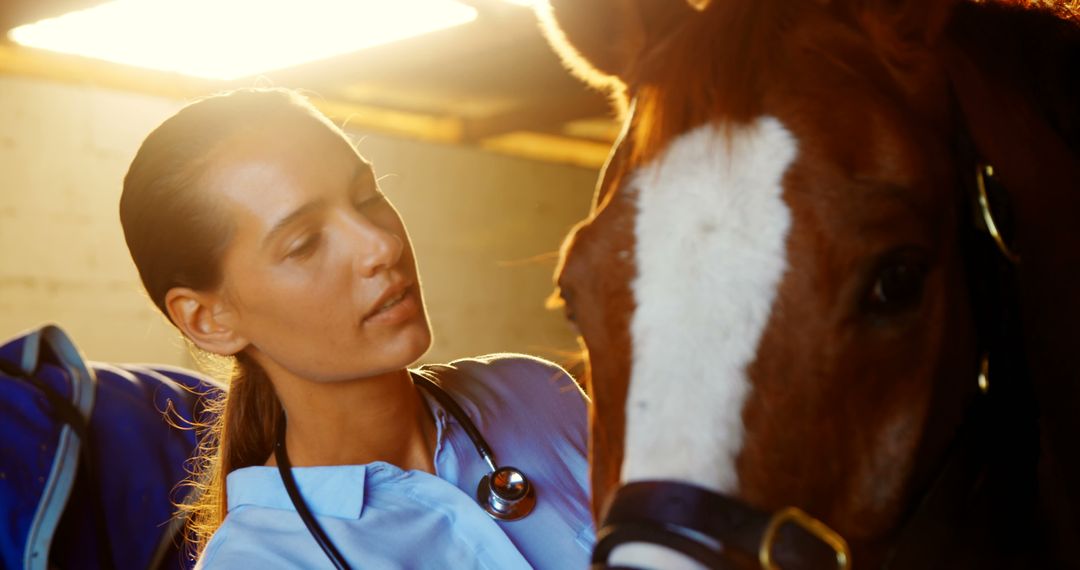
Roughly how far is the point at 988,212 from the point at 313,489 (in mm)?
969

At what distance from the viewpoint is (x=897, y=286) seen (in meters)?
0.87

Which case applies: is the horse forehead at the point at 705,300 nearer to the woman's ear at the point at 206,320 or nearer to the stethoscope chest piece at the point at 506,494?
the stethoscope chest piece at the point at 506,494

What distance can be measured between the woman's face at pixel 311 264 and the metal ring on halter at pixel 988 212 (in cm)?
80

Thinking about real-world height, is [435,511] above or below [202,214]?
below

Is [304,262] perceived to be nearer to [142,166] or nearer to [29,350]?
[142,166]

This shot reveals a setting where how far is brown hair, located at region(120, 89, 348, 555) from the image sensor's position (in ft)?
4.84

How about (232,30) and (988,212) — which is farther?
(232,30)

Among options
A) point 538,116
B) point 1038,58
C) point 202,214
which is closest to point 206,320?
point 202,214

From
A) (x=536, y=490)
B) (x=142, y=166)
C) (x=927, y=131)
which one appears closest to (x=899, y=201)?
(x=927, y=131)

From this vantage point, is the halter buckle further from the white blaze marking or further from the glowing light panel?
the glowing light panel

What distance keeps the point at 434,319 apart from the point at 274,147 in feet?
15.6

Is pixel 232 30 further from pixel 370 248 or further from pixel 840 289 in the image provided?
pixel 840 289

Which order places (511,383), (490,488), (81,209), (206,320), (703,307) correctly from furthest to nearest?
(81,209) → (511,383) → (206,320) → (490,488) → (703,307)

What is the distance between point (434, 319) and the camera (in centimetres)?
618
